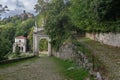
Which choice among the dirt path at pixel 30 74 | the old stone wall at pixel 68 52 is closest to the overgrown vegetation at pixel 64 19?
the old stone wall at pixel 68 52

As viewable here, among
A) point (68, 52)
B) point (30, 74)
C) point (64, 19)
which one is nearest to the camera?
point (30, 74)

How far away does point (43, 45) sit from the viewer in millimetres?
71188

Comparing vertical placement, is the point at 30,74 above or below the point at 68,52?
below

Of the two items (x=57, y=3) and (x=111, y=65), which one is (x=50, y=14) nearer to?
(x=57, y=3)

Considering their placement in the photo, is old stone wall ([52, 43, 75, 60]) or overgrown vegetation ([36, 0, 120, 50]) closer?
old stone wall ([52, 43, 75, 60])

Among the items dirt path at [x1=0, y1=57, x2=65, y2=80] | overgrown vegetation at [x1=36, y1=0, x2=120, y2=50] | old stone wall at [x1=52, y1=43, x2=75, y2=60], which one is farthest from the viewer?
overgrown vegetation at [x1=36, y1=0, x2=120, y2=50]

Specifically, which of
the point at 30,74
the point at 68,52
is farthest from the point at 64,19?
the point at 30,74

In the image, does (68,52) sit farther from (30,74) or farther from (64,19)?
(64,19)

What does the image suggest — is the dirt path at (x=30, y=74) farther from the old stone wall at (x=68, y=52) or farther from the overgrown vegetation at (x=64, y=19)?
the overgrown vegetation at (x=64, y=19)

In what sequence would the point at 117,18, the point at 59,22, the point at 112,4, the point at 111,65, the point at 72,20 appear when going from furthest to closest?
the point at 72,20 → the point at 59,22 → the point at 117,18 → the point at 112,4 → the point at 111,65

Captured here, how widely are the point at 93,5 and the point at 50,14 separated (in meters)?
23.0

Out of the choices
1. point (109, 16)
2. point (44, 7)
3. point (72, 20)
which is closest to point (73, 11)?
point (72, 20)

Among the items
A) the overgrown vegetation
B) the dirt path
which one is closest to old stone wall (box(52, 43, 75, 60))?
the overgrown vegetation

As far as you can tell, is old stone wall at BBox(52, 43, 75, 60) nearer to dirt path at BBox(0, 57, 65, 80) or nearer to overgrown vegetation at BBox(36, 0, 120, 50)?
overgrown vegetation at BBox(36, 0, 120, 50)
